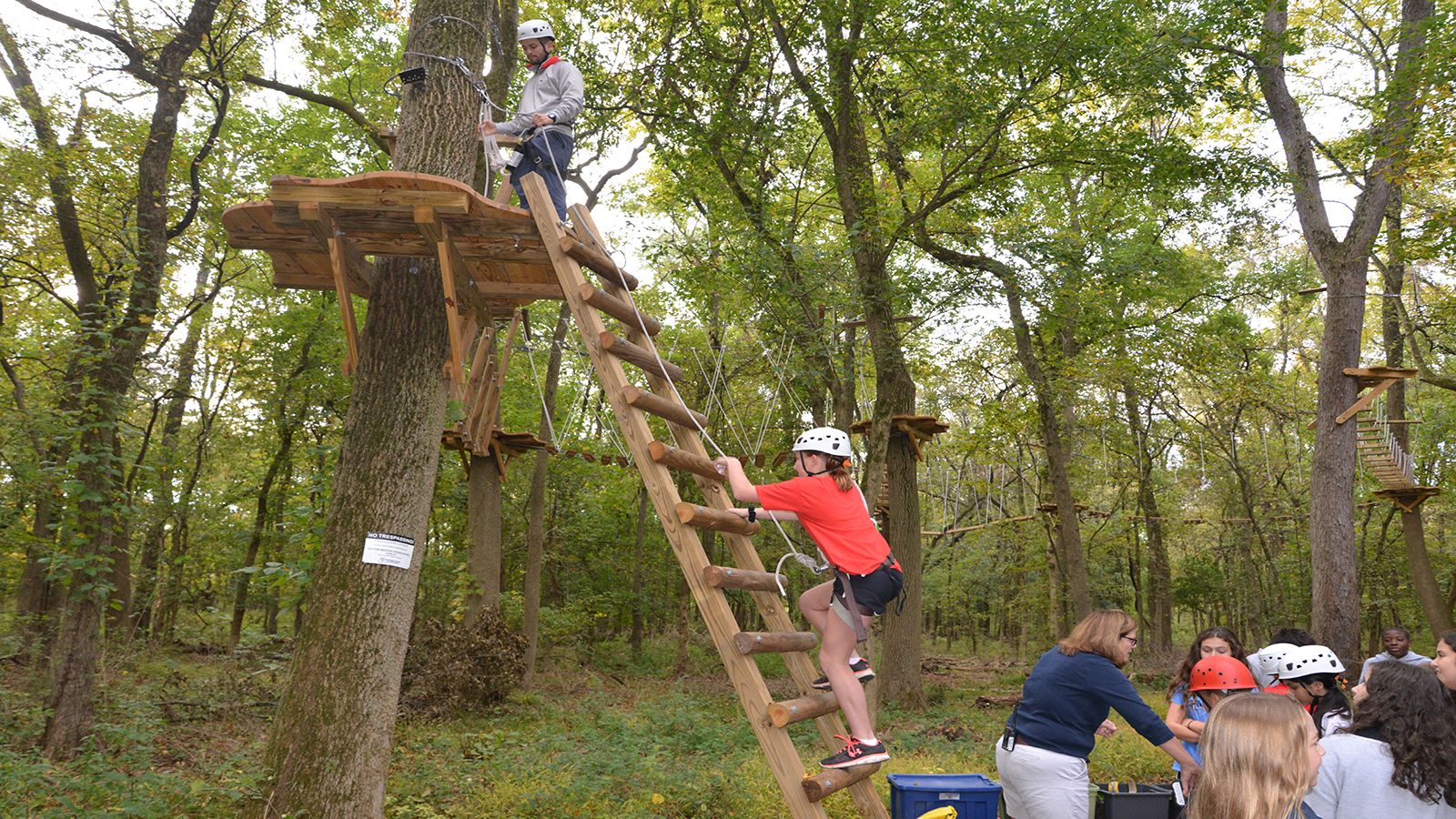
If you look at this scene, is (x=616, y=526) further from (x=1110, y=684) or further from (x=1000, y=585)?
(x=1110, y=684)

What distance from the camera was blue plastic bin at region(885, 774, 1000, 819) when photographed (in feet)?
15.0

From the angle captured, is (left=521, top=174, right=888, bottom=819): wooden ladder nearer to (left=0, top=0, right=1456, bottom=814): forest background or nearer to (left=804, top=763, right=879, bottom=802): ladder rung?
(left=804, top=763, right=879, bottom=802): ladder rung

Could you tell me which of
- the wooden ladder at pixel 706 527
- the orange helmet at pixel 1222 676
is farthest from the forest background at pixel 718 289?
the orange helmet at pixel 1222 676

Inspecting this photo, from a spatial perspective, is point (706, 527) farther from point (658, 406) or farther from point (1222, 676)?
point (1222, 676)

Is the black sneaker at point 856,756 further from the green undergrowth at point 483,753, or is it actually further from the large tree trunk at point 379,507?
the large tree trunk at point 379,507

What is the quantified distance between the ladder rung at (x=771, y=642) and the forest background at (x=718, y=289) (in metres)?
2.60

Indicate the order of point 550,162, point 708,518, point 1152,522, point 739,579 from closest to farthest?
point 708,518
point 739,579
point 550,162
point 1152,522

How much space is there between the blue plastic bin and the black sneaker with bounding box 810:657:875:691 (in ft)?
1.97

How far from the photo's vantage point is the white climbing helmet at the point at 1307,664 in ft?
14.9

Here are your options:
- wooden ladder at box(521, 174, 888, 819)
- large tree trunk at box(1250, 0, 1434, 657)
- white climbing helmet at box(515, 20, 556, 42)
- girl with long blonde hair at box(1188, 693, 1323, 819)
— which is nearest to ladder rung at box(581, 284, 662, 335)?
wooden ladder at box(521, 174, 888, 819)

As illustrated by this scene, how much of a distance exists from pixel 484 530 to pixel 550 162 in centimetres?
910

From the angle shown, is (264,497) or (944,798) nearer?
(944,798)

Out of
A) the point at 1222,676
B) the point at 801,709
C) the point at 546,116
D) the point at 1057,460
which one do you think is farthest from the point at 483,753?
the point at 1057,460

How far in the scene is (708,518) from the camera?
14.1 ft
